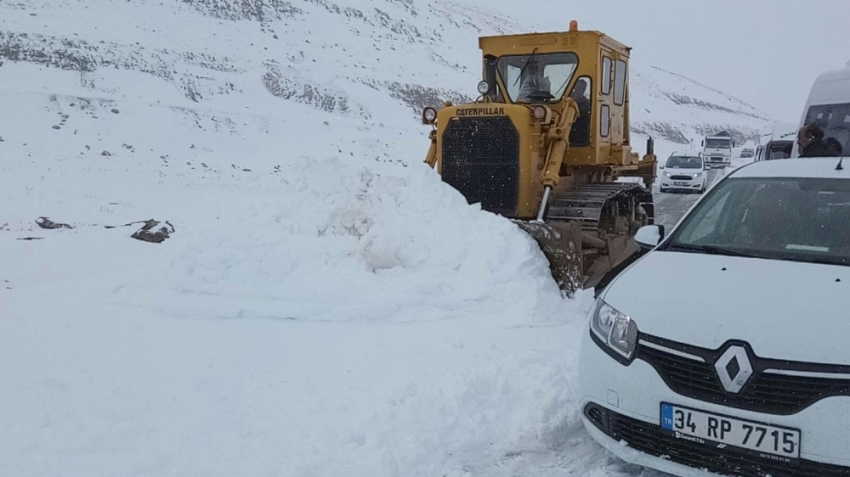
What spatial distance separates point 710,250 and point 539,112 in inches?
143

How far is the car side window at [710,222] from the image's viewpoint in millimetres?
4418

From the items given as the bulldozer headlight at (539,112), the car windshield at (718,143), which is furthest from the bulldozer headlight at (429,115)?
the car windshield at (718,143)

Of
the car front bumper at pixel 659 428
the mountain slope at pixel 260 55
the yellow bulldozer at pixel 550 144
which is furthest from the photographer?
the mountain slope at pixel 260 55

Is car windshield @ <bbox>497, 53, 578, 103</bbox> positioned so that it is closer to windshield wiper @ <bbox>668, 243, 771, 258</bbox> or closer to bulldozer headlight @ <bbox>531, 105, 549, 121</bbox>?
bulldozer headlight @ <bbox>531, 105, 549, 121</bbox>

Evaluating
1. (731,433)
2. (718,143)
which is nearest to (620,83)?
(731,433)

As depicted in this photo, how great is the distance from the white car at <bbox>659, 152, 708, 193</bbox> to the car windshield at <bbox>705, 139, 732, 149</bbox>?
13.2 metres

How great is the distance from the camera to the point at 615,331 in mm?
3443

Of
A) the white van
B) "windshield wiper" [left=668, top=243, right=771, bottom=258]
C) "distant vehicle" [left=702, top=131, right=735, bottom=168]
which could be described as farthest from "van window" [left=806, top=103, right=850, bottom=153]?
"distant vehicle" [left=702, top=131, right=735, bottom=168]

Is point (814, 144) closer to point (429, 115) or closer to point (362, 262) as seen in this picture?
point (429, 115)

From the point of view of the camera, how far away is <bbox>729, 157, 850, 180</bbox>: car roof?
14.6ft

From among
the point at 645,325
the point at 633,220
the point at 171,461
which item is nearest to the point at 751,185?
the point at 645,325

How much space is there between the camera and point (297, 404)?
13.8 feet

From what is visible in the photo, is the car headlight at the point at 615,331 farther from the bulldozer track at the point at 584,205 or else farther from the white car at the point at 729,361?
the bulldozer track at the point at 584,205

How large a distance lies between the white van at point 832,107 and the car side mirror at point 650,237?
17.3ft
